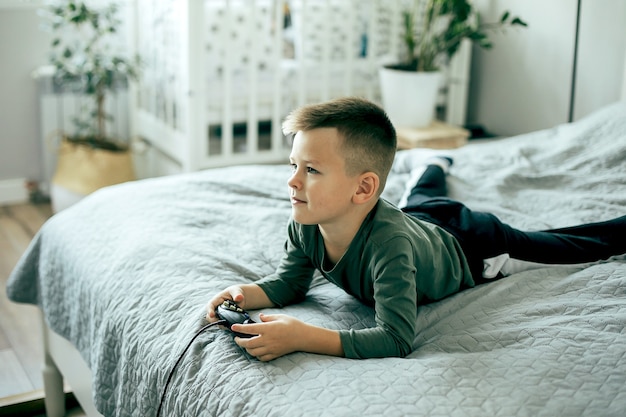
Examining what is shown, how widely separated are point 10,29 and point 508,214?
2.53 m

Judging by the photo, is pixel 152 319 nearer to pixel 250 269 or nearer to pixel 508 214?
pixel 250 269

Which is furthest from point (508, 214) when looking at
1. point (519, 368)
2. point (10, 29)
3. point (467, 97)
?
point (10, 29)

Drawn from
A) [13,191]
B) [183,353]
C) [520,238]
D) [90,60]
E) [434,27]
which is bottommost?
[13,191]

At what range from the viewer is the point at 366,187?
1.39 metres

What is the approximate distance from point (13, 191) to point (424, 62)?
1.98 m

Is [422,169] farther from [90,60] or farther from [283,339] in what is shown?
[90,60]

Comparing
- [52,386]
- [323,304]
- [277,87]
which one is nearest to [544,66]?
[277,87]

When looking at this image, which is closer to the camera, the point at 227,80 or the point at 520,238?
the point at 520,238

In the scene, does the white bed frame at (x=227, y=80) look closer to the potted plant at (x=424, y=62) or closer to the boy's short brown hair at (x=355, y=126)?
the potted plant at (x=424, y=62)

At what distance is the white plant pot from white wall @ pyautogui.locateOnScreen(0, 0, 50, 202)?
157 centimetres

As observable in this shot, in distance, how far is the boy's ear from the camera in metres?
1.38

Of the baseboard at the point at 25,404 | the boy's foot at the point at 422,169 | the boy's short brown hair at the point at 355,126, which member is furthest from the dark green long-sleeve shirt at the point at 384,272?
the baseboard at the point at 25,404

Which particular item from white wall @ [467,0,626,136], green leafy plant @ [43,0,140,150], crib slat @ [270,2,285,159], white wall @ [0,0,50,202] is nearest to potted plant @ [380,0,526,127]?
white wall @ [467,0,626,136]

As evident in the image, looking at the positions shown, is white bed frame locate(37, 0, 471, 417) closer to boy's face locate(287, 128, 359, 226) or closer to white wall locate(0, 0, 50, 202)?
white wall locate(0, 0, 50, 202)
